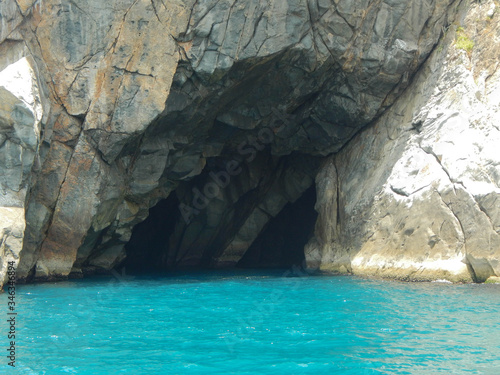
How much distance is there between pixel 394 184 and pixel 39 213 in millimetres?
13420

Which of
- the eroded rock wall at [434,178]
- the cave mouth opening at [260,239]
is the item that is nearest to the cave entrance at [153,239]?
the cave mouth opening at [260,239]

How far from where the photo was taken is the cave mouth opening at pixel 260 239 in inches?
1282

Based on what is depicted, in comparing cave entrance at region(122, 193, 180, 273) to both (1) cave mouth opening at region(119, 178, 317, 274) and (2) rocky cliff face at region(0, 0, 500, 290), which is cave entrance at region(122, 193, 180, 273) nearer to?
(1) cave mouth opening at region(119, 178, 317, 274)

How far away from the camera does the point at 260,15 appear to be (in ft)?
68.7

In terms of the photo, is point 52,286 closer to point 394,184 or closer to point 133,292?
point 133,292

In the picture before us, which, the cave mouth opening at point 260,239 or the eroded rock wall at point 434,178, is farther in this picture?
the cave mouth opening at point 260,239

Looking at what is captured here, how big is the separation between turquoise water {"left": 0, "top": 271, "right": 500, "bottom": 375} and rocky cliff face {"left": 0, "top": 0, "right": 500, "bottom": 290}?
3.13 m

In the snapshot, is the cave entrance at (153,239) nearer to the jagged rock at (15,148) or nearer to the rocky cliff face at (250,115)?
the rocky cliff face at (250,115)

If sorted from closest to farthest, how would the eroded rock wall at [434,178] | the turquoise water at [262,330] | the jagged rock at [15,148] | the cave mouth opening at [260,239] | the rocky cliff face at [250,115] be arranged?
the turquoise water at [262,330]
the jagged rock at [15,148]
the eroded rock wall at [434,178]
the rocky cliff face at [250,115]
the cave mouth opening at [260,239]

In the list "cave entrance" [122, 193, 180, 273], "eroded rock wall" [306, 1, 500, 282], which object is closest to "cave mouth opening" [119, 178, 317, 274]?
"cave entrance" [122, 193, 180, 273]

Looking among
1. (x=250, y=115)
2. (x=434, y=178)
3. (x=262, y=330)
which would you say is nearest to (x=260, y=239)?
(x=250, y=115)

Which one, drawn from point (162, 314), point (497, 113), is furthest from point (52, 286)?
point (497, 113)

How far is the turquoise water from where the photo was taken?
28.3 ft

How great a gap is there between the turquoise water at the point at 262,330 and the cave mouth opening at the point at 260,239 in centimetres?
1477
